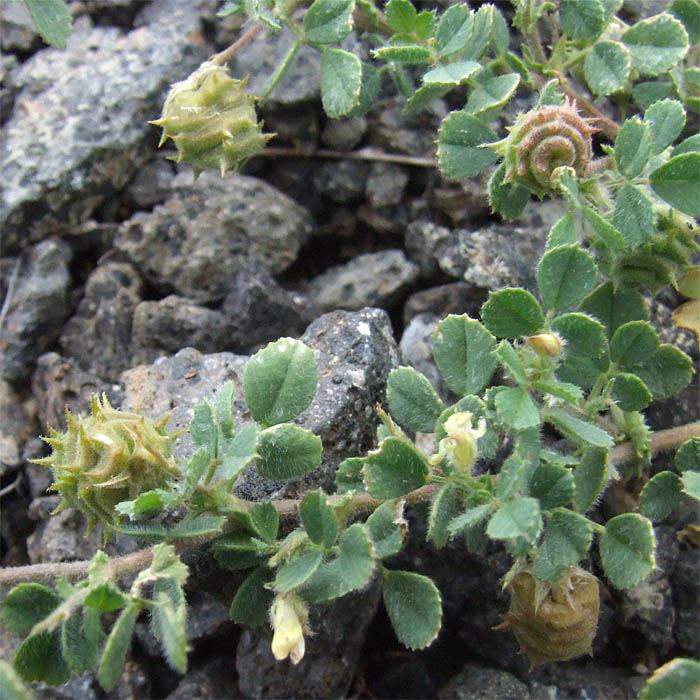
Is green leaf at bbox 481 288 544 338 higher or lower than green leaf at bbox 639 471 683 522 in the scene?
higher

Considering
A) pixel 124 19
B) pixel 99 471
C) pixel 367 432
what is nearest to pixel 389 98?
pixel 124 19

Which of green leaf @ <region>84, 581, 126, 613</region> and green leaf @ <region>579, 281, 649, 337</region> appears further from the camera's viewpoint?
green leaf @ <region>579, 281, 649, 337</region>

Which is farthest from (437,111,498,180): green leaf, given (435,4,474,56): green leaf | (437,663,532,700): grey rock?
(437,663,532,700): grey rock

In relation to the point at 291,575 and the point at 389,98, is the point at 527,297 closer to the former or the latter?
the point at 291,575

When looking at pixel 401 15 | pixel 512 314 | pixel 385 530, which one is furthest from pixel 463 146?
pixel 385 530

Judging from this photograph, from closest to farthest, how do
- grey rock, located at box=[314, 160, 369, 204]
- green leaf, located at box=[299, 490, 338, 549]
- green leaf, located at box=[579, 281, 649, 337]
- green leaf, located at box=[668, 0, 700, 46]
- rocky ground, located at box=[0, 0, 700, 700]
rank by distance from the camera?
green leaf, located at box=[299, 490, 338, 549], green leaf, located at box=[579, 281, 649, 337], rocky ground, located at box=[0, 0, 700, 700], green leaf, located at box=[668, 0, 700, 46], grey rock, located at box=[314, 160, 369, 204]

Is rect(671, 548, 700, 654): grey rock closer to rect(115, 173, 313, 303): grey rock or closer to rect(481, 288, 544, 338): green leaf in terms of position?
rect(481, 288, 544, 338): green leaf

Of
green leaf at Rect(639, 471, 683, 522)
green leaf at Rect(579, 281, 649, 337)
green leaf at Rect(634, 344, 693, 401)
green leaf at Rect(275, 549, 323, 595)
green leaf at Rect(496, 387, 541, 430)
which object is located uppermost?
green leaf at Rect(496, 387, 541, 430)

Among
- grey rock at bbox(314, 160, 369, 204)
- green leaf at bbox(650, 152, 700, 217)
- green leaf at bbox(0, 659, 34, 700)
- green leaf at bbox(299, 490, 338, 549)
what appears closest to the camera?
green leaf at bbox(0, 659, 34, 700)
